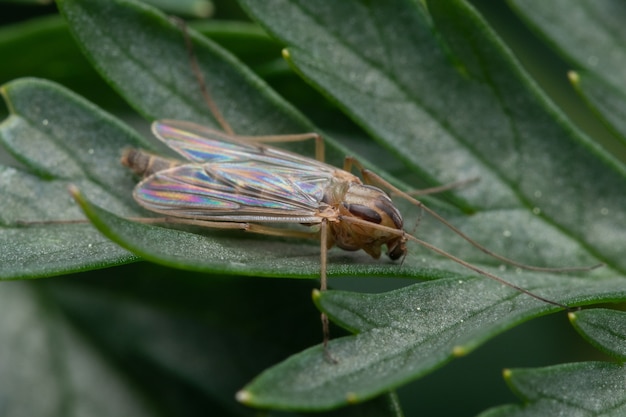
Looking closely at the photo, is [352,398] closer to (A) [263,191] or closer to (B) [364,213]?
(B) [364,213]

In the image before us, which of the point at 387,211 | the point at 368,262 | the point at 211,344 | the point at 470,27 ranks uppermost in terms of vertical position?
the point at 470,27

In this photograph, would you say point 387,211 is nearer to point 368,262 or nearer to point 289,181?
point 368,262

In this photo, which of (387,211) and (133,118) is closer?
(387,211)

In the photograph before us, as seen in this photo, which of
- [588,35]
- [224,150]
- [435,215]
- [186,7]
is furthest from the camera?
[186,7]

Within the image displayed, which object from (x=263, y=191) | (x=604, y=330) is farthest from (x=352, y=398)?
(x=263, y=191)

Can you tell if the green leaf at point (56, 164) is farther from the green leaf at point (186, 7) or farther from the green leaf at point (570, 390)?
the green leaf at point (570, 390)

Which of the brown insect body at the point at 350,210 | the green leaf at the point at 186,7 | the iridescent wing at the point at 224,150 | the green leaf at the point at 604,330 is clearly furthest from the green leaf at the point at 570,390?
the green leaf at the point at 186,7

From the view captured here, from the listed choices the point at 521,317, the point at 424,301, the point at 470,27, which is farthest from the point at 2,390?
the point at 470,27
